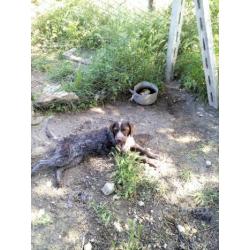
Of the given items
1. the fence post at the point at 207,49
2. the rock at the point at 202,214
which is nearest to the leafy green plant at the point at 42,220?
the rock at the point at 202,214

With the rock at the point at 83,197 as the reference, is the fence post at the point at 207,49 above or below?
above

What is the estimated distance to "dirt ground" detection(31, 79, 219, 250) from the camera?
2.71m

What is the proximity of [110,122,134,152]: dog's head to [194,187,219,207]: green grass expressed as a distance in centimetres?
68

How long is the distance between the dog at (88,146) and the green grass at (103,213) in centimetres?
45

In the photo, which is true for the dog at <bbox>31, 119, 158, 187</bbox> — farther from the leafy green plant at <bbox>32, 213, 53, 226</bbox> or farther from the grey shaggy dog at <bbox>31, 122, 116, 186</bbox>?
the leafy green plant at <bbox>32, 213, 53, 226</bbox>

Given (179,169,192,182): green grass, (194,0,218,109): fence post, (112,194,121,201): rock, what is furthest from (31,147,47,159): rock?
(194,0,218,109): fence post

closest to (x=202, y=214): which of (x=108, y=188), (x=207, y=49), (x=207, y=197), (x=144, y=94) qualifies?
(x=207, y=197)

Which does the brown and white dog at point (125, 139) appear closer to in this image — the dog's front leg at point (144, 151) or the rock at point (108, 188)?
the dog's front leg at point (144, 151)

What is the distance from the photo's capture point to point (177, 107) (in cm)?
421

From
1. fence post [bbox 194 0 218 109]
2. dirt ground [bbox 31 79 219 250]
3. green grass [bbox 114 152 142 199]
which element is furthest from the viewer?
fence post [bbox 194 0 218 109]

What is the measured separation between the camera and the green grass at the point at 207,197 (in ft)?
9.91

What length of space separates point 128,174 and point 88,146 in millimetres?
475
